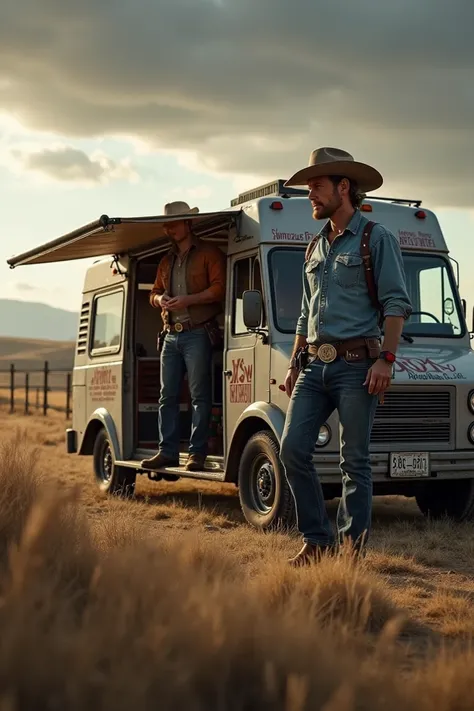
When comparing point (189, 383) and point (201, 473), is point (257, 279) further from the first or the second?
point (201, 473)

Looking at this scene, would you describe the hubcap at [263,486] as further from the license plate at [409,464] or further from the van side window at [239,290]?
the van side window at [239,290]

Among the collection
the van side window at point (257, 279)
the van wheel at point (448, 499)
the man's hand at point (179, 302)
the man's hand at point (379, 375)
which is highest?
the van side window at point (257, 279)

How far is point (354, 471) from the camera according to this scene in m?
6.41

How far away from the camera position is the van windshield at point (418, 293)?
9367 millimetres

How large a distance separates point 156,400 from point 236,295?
2.42 m

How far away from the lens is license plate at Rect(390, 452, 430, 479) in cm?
883

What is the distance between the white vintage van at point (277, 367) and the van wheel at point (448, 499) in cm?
1

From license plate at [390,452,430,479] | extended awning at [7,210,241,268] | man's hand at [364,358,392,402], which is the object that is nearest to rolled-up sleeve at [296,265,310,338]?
man's hand at [364,358,392,402]

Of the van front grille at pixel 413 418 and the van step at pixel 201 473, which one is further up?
the van front grille at pixel 413 418

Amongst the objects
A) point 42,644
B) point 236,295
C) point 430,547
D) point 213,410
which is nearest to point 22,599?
point 42,644

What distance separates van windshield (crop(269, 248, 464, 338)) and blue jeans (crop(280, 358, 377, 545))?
2715 millimetres

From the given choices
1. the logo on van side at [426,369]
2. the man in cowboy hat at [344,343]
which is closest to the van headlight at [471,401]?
the logo on van side at [426,369]

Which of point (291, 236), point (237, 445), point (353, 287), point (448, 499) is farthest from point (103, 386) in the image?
point (353, 287)

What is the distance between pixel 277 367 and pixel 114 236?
2529 millimetres
